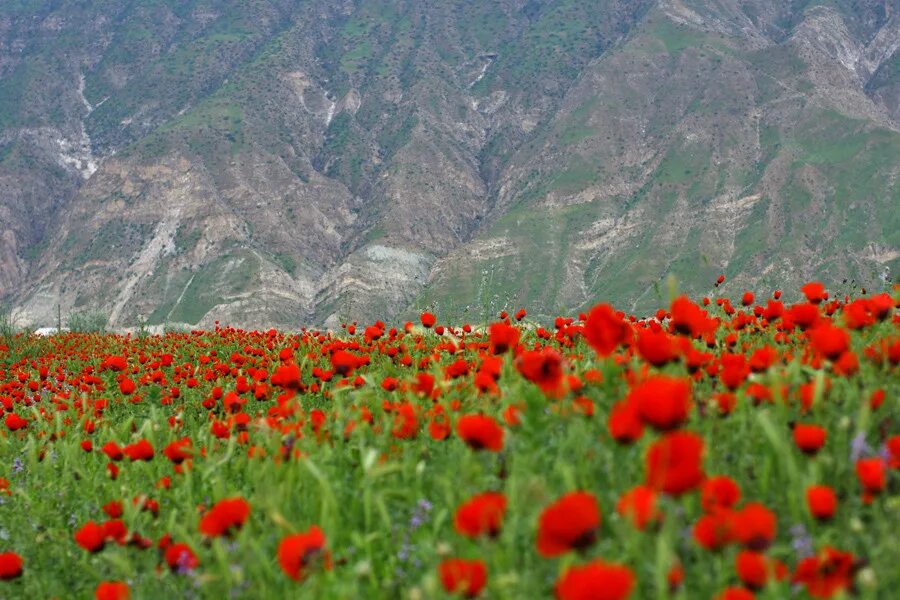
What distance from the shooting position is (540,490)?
2.41 meters

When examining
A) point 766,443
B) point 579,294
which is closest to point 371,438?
point 766,443

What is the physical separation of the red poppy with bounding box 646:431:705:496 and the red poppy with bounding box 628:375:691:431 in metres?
0.21

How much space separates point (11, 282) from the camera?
582ft

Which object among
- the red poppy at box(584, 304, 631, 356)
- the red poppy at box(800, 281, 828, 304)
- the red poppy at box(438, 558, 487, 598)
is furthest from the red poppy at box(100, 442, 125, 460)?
the red poppy at box(800, 281, 828, 304)

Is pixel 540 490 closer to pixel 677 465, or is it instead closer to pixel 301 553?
pixel 677 465

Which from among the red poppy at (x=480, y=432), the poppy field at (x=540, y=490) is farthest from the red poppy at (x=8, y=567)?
the red poppy at (x=480, y=432)

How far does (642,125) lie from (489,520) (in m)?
197

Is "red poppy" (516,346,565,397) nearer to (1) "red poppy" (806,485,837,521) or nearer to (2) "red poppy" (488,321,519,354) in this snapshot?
(1) "red poppy" (806,485,837,521)

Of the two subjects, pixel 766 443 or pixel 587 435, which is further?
pixel 587 435

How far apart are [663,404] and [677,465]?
26 centimetres

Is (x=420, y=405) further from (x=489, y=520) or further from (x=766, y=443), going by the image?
(x=489, y=520)

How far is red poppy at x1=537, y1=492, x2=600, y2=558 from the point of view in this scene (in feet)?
6.57

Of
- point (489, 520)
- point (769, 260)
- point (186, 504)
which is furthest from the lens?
point (769, 260)

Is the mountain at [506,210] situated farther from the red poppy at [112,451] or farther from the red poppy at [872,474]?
the red poppy at [872,474]
